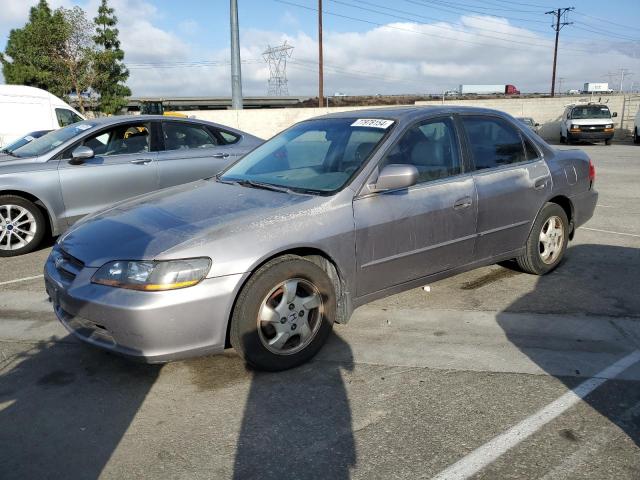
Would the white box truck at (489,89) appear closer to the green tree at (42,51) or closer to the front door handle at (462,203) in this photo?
the green tree at (42,51)

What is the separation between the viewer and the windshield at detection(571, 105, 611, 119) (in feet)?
88.5

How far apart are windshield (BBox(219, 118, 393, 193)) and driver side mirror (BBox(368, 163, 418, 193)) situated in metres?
0.20

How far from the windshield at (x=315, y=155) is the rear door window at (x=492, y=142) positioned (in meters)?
0.84

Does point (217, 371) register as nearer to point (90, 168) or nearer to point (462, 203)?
point (462, 203)

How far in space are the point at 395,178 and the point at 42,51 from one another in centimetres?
3287

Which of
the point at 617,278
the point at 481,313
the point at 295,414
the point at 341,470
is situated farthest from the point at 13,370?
the point at 617,278

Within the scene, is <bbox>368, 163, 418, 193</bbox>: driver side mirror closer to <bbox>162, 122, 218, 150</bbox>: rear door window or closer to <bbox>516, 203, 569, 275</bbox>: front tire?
<bbox>516, 203, 569, 275</bbox>: front tire

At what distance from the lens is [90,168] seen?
6465 millimetres

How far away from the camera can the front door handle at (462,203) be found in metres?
4.14

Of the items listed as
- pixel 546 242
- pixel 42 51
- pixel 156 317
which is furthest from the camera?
pixel 42 51

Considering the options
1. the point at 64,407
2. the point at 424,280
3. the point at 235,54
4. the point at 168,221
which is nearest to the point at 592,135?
the point at 235,54

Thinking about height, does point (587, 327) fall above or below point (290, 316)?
below

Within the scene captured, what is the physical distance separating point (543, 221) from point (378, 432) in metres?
3.02

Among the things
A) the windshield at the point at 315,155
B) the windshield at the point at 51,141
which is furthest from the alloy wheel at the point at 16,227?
the windshield at the point at 315,155
